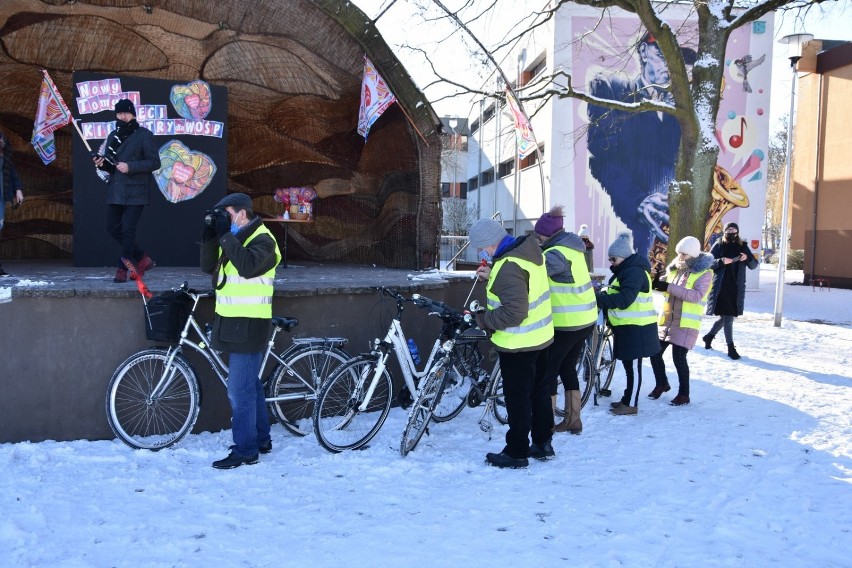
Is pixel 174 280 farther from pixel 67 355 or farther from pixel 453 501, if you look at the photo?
pixel 453 501

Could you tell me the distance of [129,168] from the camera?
20.7 feet

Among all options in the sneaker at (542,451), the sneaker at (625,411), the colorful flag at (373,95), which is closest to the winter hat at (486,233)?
the sneaker at (542,451)

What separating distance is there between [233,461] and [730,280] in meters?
7.45

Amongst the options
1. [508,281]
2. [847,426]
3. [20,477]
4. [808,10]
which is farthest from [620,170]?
[20,477]

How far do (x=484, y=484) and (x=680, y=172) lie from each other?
9.10 m

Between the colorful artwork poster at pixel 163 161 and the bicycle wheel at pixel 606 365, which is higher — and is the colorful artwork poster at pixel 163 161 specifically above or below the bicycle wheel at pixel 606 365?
above

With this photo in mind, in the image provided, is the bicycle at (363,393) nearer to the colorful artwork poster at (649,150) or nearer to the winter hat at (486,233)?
the winter hat at (486,233)

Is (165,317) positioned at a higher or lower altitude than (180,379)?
higher

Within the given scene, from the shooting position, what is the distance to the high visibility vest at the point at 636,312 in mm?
6812

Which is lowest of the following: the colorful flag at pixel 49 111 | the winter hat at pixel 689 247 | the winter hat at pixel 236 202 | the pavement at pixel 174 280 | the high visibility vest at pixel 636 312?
the high visibility vest at pixel 636 312

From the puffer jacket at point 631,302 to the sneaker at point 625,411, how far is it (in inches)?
18.0

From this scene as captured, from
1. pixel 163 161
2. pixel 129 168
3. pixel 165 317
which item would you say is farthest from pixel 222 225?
pixel 163 161

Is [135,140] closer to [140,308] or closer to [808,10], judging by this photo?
[140,308]

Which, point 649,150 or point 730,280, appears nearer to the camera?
point 730,280
